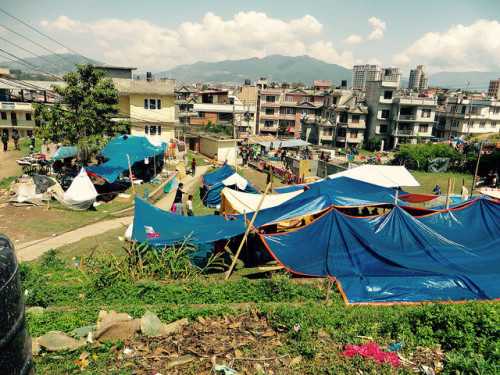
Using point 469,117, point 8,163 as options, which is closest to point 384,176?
point 8,163

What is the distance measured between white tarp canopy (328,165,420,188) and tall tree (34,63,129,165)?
15117mm

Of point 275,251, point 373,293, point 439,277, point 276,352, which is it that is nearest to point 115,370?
point 276,352

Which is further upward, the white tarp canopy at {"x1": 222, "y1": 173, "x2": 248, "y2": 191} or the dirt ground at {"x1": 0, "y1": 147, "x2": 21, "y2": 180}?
the white tarp canopy at {"x1": 222, "y1": 173, "x2": 248, "y2": 191}

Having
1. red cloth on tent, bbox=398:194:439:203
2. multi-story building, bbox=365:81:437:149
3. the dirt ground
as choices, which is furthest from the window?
multi-story building, bbox=365:81:437:149

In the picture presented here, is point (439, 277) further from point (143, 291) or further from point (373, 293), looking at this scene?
point (143, 291)

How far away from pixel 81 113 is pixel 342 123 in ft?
139

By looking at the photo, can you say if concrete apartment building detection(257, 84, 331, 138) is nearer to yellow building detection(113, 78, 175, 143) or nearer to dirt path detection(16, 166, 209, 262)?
yellow building detection(113, 78, 175, 143)

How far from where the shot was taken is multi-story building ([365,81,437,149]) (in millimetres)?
51219

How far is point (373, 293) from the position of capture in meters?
8.72

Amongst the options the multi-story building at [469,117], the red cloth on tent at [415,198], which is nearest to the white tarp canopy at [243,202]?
the red cloth on tent at [415,198]

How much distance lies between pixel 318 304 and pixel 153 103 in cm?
2981

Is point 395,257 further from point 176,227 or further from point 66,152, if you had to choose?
point 66,152

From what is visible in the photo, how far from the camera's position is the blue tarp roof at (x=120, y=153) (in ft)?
62.2

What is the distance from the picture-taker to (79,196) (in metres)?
16.8
